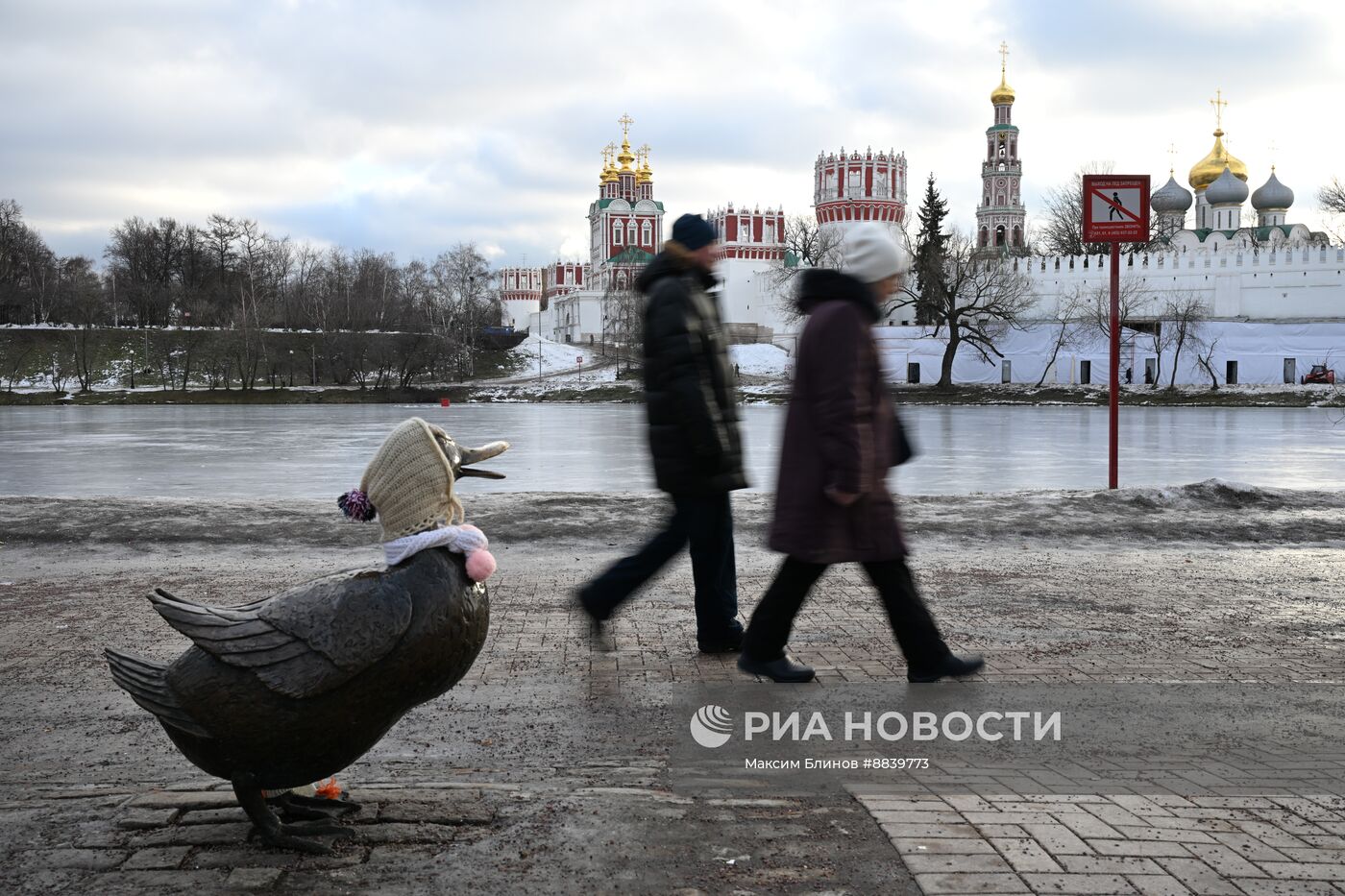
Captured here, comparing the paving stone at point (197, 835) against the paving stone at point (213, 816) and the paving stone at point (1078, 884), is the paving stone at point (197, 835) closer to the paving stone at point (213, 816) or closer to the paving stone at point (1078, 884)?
Answer: the paving stone at point (213, 816)

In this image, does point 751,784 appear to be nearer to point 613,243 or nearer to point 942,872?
point 942,872

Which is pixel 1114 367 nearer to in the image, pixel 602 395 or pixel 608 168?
pixel 602 395

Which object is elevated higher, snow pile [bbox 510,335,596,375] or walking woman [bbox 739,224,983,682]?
snow pile [bbox 510,335,596,375]

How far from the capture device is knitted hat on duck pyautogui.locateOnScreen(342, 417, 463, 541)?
3320mm

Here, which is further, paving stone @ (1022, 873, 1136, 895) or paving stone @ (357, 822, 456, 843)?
paving stone @ (357, 822, 456, 843)

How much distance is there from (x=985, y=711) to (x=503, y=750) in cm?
195

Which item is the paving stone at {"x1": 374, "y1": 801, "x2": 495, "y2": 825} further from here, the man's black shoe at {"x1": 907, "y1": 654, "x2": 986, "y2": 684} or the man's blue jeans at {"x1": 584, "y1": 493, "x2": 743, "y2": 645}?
the man's black shoe at {"x1": 907, "y1": 654, "x2": 986, "y2": 684}

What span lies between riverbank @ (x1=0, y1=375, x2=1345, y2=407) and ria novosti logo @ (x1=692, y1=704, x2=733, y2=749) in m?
48.9

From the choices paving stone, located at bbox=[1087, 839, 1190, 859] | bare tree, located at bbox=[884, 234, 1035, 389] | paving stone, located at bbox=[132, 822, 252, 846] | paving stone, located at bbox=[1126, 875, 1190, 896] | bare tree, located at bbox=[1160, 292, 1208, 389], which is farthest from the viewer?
bare tree, located at bbox=[884, 234, 1035, 389]

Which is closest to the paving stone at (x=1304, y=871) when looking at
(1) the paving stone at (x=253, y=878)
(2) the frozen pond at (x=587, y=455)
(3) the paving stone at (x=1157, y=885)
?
(3) the paving stone at (x=1157, y=885)

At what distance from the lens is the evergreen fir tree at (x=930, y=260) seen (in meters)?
64.2

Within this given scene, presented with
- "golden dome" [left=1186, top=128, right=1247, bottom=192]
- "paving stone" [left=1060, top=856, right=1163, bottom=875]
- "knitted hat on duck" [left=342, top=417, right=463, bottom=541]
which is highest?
"golden dome" [left=1186, top=128, right=1247, bottom=192]

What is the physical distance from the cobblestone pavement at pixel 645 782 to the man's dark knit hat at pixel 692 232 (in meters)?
1.96

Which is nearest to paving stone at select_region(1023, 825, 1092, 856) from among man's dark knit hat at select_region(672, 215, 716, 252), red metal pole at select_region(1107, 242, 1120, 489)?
man's dark knit hat at select_region(672, 215, 716, 252)
